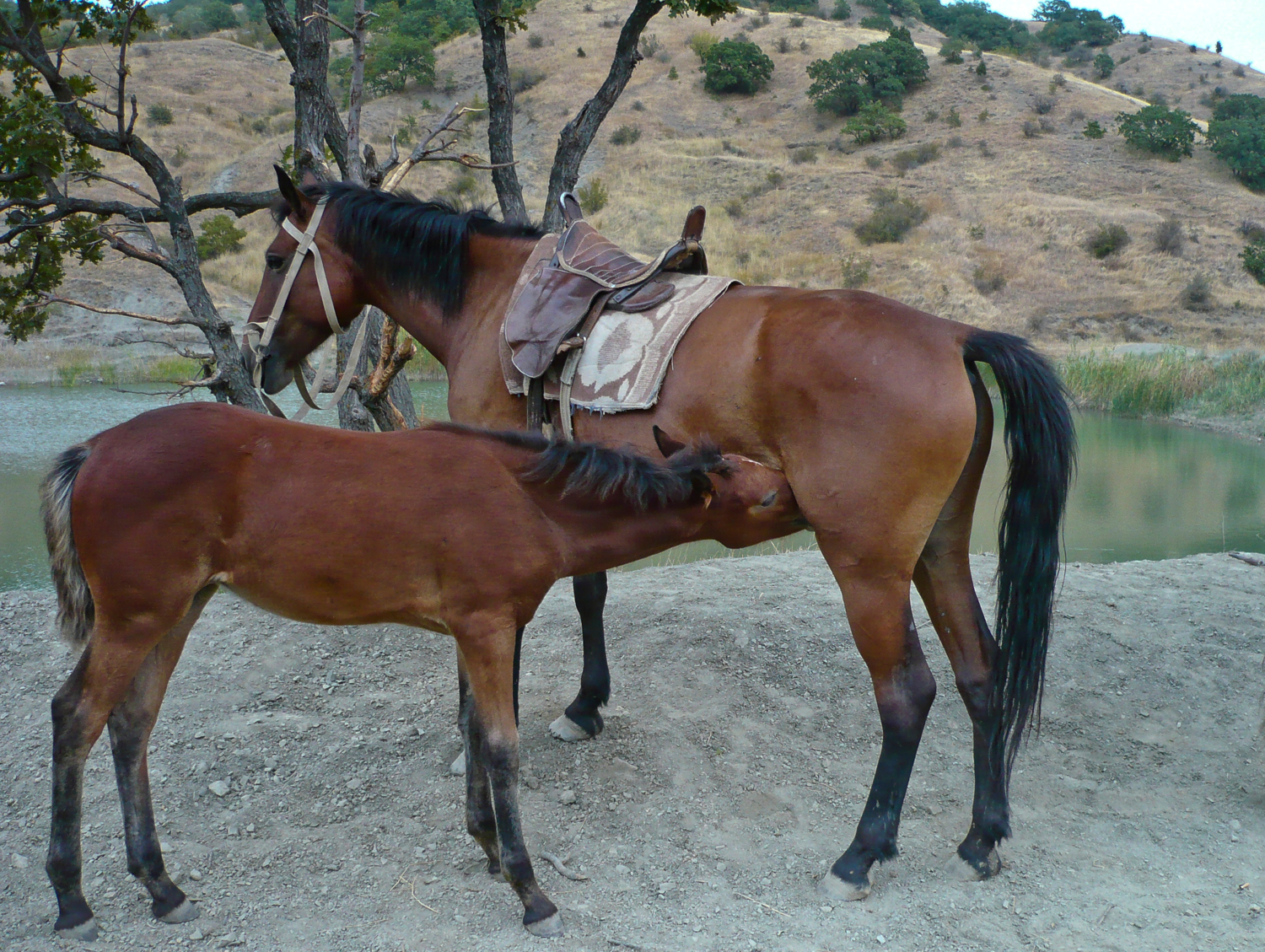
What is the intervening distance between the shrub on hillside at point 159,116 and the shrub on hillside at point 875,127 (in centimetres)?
2921

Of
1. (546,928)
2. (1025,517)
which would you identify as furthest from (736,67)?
(546,928)

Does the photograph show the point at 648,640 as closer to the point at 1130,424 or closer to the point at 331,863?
the point at 331,863

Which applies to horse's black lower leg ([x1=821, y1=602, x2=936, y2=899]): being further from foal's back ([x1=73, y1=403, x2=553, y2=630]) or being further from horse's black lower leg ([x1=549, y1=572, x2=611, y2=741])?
horse's black lower leg ([x1=549, y1=572, x2=611, y2=741])

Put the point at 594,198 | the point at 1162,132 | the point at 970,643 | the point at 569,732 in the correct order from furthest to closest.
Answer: the point at 1162,132, the point at 594,198, the point at 569,732, the point at 970,643

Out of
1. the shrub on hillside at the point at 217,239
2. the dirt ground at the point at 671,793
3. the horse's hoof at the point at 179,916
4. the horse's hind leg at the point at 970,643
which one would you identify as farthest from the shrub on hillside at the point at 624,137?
the horse's hoof at the point at 179,916

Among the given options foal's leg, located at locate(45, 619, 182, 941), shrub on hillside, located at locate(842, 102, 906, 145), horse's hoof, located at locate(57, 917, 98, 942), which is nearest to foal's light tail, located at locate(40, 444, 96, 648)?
foal's leg, located at locate(45, 619, 182, 941)

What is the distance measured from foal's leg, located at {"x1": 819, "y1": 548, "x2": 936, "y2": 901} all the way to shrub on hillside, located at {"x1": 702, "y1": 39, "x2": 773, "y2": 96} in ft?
151

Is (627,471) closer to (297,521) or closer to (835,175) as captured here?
(297,521)

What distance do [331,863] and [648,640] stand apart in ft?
7.93

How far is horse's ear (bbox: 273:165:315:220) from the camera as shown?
3.88m

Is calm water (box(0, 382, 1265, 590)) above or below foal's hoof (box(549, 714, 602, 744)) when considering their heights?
below

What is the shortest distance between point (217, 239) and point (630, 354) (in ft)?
81.0

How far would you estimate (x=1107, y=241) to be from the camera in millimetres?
28531

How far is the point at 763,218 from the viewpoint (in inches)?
1267
